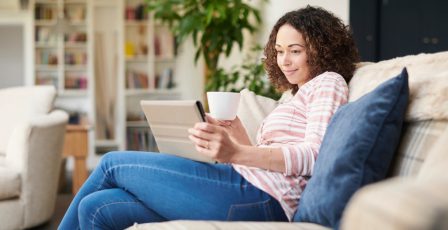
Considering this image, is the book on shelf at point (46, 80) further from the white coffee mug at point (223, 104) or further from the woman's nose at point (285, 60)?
the white coffee mug at point (223, 104)

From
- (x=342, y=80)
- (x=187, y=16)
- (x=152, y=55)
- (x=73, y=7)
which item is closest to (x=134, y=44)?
(x=152, y=55)

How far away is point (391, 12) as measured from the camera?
4227 mm

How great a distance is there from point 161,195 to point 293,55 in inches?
24.5

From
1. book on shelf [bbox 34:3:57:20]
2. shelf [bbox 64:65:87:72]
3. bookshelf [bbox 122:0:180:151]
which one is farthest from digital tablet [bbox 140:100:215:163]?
book on shelf [bbox 34:3:57:20]

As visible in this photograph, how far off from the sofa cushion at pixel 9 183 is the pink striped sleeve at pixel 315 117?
2.06 metres

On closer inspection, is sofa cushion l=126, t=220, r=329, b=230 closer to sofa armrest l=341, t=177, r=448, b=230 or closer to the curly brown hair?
sofa armrest l=341, t=177, r=448, b=230

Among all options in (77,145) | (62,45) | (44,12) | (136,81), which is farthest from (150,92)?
(77,145)

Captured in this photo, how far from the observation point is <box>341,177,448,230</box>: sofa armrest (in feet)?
2.08

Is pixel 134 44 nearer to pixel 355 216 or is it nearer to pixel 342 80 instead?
pixel 342 80

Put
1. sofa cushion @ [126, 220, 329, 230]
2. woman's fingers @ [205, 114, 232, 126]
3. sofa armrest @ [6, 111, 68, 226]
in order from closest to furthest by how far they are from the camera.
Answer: sofa cushion @ [126, 220, 329, 230], woman's fingers @ [205, 114, 232, 126], sofa armrest @ [6, 111, 68, 226]

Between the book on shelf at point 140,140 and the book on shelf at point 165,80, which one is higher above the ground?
the book on shelf at point 165,80

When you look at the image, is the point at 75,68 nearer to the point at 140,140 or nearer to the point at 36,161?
the point at 140,140

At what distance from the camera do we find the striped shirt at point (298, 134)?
5.25 ft

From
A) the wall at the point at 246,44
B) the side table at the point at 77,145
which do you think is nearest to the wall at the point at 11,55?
the wall at the point at 246,44
